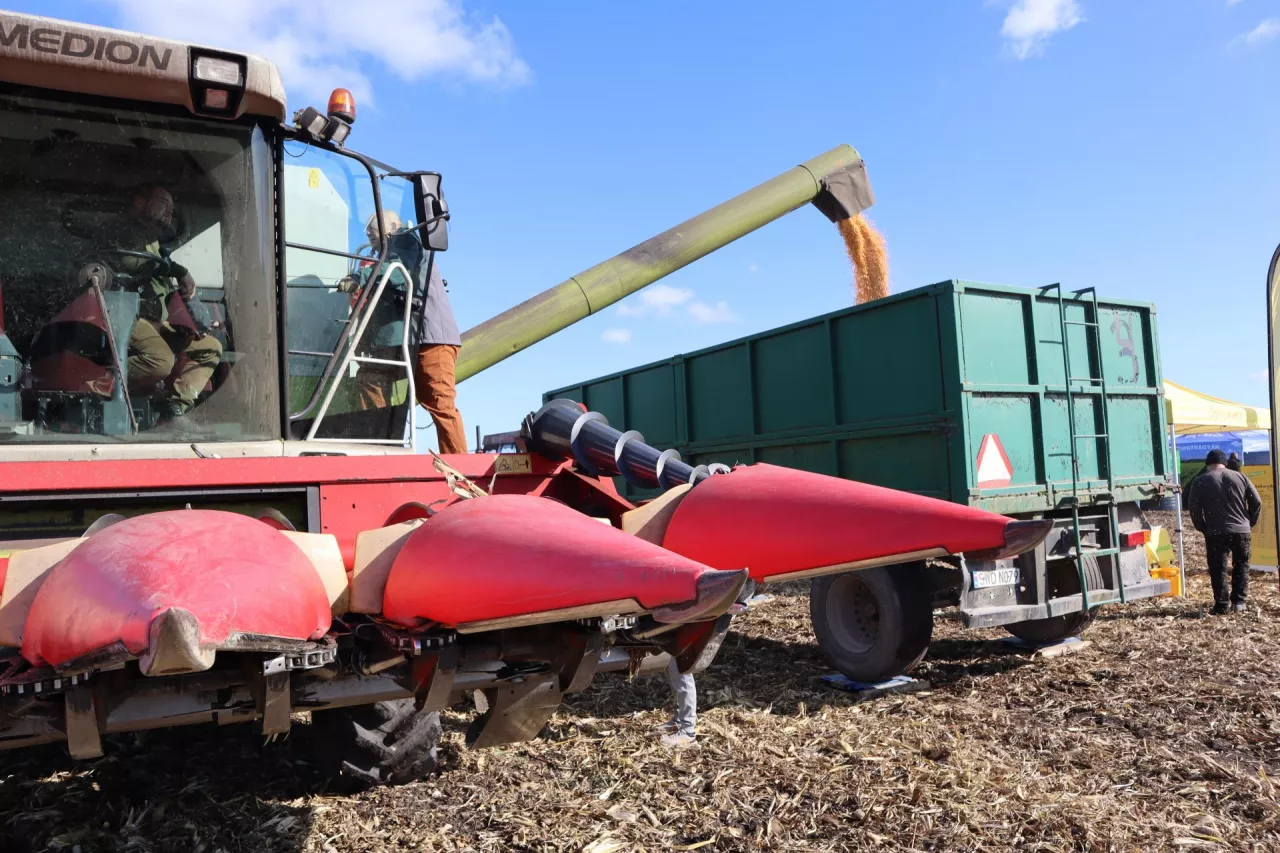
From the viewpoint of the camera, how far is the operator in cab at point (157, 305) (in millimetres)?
3072

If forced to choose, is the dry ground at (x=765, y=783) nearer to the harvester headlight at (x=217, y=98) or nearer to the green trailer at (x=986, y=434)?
the green trailer at (x=986, y=434)

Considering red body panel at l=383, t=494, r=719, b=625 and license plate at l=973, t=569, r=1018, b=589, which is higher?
red body panel at l=383, t=494, r=719, b=625

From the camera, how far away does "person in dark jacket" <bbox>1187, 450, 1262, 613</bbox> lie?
8.07 metres

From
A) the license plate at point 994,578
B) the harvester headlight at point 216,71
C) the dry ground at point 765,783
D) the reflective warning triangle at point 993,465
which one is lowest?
the dry ground at point 765,783

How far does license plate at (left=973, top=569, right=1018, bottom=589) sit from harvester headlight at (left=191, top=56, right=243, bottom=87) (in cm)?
475

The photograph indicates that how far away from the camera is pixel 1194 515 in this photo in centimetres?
852

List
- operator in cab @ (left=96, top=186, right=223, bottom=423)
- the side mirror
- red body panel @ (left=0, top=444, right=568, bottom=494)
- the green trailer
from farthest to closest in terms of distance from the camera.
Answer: the green trailer < the side mirror < operator in cab @ (left=96, top=186, right=223, bottom=423) < red body panel @ (left=0, top=444, right=568, bottom=494)

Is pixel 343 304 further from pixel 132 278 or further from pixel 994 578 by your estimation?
pixel 994 578

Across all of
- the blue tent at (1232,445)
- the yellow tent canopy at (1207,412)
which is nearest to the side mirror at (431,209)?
the yellow tent canopy at (1207,412)

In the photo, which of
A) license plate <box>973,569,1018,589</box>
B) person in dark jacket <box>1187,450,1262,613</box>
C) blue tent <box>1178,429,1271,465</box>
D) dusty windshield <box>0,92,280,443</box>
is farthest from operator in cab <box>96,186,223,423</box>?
blue tent <box>1178,429,1271,465</box>

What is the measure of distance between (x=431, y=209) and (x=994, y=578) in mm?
4080

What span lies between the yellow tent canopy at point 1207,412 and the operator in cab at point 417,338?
1135 cm

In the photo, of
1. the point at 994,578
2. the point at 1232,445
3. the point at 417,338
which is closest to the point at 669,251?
the point at 994,578

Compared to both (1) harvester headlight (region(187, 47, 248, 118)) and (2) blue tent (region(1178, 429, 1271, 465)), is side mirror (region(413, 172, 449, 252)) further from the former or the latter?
(2) blue tent (region(1178, 429, 1271, 465))
